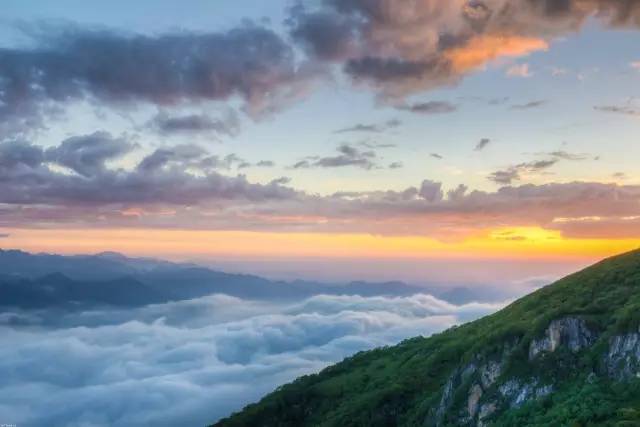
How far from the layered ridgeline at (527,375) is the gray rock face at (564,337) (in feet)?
0.34

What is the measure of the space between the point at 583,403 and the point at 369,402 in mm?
43343

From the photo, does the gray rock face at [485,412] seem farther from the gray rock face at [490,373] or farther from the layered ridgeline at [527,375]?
the gray rock face at [490,373]

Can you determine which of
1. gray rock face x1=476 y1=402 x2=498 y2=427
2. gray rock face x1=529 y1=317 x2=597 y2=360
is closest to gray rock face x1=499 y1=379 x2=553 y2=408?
gray rock face x1=476 y1=402 x2=498 y2=427

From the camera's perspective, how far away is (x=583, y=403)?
49.0 meters

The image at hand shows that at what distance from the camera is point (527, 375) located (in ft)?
197

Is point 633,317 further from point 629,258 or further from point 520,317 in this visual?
point 629,258

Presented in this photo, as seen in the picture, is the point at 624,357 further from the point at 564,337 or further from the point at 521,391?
the point at 521,391

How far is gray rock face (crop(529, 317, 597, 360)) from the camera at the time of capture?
59.4 metres

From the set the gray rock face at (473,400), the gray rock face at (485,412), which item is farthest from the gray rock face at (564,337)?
the gray rock face at (473,400)

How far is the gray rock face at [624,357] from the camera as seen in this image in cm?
5141

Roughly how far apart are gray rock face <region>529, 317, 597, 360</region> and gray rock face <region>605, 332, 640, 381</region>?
3.66 meters

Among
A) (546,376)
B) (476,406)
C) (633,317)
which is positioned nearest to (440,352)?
(476,406)

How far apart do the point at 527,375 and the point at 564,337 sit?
230 inches

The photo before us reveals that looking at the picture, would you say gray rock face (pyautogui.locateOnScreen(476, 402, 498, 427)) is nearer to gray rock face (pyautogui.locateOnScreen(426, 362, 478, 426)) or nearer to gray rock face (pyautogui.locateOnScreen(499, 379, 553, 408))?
gray rock face (pyautogui.locateOnScreen(499, 379, 553, 408))
